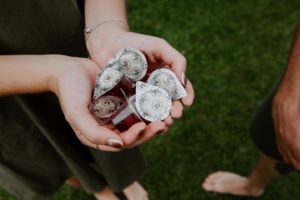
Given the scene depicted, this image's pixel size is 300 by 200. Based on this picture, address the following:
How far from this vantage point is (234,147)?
2.89 meters

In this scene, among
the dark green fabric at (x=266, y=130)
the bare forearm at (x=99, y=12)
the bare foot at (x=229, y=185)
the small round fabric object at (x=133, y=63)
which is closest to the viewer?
the small round fabric object at (x=133, y=63)

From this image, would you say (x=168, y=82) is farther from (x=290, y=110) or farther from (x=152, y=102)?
(x=290, y=110)

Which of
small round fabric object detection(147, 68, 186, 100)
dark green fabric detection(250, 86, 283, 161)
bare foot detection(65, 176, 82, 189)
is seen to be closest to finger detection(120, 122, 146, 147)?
small round fabric object detection(147, 68, 186, 100)

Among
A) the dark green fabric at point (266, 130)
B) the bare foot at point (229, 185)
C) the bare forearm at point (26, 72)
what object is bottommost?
the bare foot at point (229, 185)

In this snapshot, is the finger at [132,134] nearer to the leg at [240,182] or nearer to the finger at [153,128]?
the finger at [153,128]

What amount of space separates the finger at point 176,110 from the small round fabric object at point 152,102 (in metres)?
0.02

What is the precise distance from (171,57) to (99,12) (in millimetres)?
394

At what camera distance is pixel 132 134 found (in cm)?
142

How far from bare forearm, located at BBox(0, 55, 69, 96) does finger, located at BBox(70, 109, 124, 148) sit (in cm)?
22

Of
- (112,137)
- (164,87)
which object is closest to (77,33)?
(164,87)

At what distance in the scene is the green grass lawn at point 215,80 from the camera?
2.83m

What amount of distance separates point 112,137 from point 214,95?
178 centimetres

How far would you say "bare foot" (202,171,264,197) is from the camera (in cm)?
266

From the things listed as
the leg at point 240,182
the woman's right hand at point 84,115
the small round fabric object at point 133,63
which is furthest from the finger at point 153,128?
the leg at point 240,182
